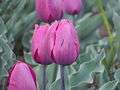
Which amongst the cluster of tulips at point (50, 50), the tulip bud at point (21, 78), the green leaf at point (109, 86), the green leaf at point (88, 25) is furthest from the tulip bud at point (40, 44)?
the green leaf at point (88, 25)

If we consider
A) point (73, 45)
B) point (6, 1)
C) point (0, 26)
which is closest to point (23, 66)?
point (73, 45)

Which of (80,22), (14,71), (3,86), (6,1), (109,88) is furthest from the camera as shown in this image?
(80,22)

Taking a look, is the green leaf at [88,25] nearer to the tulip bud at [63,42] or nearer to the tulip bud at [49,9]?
the tulip bud at [49,9]

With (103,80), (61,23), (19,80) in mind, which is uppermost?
(61,23)

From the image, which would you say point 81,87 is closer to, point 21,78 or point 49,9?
point 49,9

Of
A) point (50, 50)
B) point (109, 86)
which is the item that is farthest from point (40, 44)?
point (109, 86)

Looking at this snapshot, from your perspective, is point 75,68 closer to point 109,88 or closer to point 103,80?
point 103,80

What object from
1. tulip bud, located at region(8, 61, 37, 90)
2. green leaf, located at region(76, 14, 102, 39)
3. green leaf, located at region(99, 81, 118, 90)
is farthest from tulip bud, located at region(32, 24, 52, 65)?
green leaf, located at region(76, 14, 102, 39)

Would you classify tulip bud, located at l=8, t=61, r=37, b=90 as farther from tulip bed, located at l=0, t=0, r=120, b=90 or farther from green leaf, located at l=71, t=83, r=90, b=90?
green leaf, located at l=71, t=83, r=90, b=90
